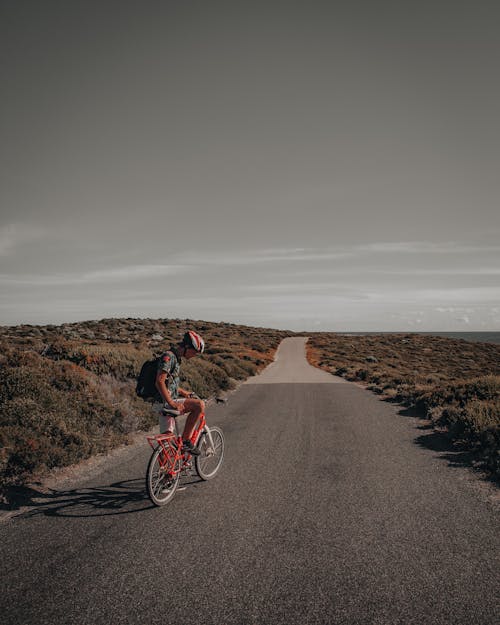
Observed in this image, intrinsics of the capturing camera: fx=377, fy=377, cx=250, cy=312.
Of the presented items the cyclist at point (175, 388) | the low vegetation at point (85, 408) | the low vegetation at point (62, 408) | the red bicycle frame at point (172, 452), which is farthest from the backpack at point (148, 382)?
the low vegetation at point (62, 408)

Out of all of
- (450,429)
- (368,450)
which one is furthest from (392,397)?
(368,450)

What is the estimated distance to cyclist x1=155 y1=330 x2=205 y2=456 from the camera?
6.04m

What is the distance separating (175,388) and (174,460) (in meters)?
1.18

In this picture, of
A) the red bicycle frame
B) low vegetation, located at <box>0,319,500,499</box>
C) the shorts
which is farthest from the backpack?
low vegetation, located at <box>0,319,500,499</box>

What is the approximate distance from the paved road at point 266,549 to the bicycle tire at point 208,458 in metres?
0.23

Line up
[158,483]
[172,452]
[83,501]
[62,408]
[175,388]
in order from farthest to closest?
1. [62,408]
2. [175,388]
3. [172,452]
4. [83,501]
5. [158,483]

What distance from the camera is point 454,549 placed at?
4.62 m

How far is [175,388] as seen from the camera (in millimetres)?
6582

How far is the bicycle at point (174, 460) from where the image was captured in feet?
19.2

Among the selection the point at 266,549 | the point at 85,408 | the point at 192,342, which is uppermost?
the point at 192,342

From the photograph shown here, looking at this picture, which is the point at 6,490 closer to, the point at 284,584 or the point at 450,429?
the point at 284,584

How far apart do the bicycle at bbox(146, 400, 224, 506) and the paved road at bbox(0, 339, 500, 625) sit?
238 mm

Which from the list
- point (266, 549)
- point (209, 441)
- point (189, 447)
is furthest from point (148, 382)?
point (266, 549)

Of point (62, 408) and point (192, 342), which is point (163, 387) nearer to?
point (192, 342)
